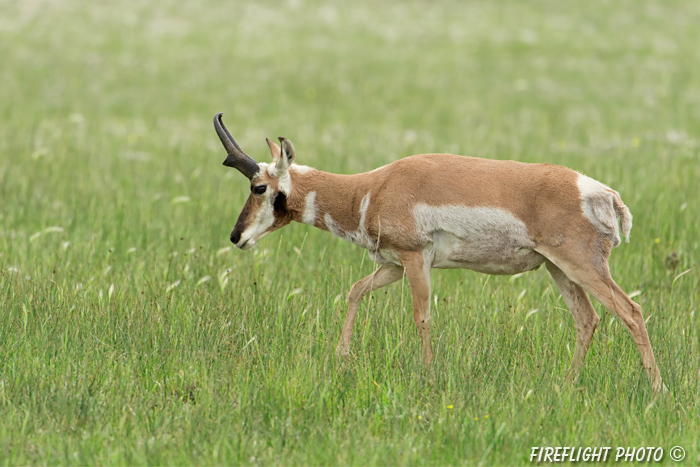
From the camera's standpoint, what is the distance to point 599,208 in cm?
538

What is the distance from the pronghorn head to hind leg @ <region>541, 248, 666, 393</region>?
2011mm

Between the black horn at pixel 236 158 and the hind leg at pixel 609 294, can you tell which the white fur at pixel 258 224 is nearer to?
the black horn at pixel 236 158

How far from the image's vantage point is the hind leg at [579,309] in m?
5.80

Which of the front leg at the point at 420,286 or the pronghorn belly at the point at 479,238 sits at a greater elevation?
the pronghorn belly at the point at 479,238

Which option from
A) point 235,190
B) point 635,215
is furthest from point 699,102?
point 235,190

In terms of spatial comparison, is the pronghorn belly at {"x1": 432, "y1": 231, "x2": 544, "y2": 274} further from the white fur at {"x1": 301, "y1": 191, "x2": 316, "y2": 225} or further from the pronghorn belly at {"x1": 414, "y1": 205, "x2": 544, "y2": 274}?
the white fur at {"x1": 301, "y1": 191, "x2": 316, "y2": 225}

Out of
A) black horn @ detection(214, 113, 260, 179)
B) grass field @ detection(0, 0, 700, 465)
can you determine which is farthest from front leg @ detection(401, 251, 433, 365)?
black horn @ detection(214, 113, 260, 179)

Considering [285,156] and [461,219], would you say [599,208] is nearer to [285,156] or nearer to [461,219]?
[461,219]

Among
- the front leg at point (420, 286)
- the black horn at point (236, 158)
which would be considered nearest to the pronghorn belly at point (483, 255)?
the front leg at point (420, 286)

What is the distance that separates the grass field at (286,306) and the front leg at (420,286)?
14cm

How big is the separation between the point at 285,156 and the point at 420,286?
1.30 m

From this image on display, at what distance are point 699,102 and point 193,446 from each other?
18.7m

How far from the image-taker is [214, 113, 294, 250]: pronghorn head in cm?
586

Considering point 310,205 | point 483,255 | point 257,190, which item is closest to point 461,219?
point 483,255
